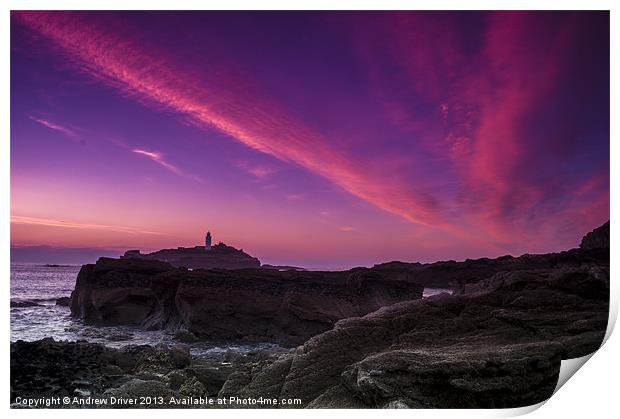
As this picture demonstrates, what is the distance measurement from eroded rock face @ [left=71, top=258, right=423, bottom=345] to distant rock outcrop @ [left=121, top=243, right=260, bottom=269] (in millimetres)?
593

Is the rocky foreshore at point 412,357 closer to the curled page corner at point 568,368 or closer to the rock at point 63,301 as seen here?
the curled page corner at point 568,368

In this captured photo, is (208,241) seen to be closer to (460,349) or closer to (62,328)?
(62,328)

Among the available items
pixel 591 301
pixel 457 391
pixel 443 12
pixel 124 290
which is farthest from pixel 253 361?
pixel 443 12

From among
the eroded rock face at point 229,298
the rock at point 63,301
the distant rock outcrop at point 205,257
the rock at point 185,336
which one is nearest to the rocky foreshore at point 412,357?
the rock at point 185,336

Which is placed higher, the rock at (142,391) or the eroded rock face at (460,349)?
the eroded rock face at (460,349)

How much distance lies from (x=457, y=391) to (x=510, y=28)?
569 cm

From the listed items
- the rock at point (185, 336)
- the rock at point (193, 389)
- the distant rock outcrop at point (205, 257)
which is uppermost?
the distant rock outcrop at point (205, 257)

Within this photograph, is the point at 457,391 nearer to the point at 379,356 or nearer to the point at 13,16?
the point at 379,356

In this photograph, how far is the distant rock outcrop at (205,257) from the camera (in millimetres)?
9000

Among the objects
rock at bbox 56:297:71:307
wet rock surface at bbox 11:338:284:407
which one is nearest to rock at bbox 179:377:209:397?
wet rock surface at bbox 11:338:284:407

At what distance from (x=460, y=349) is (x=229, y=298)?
677cm

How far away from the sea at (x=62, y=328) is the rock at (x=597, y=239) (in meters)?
2.68

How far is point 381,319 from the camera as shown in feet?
23.6

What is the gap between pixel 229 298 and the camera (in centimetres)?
1139
